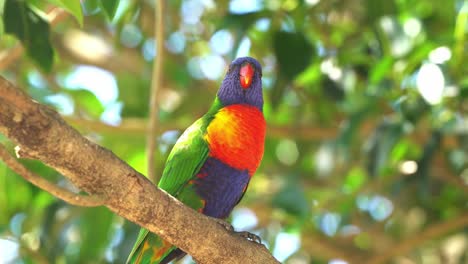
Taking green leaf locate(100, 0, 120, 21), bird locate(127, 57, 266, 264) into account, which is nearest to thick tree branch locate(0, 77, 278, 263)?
bird locate(127, 57, 266, 264)

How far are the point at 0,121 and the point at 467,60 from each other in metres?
2.75

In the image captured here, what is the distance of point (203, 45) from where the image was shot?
17.7ft

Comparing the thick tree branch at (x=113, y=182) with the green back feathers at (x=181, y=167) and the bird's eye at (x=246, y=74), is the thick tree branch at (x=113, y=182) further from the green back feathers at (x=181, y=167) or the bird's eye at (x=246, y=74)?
the bird's eye at (x=246, y=74)

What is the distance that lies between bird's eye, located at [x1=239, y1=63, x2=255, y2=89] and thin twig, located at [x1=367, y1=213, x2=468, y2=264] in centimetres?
170

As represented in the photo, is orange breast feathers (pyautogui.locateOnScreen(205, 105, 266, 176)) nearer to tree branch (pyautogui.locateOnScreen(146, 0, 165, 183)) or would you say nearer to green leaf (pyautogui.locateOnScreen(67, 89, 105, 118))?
tree branch (pyautogui.locateOnScreen(146, 0, 165, 183))

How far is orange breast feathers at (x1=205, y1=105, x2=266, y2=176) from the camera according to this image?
3.00 m

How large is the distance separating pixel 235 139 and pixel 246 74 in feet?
1.80

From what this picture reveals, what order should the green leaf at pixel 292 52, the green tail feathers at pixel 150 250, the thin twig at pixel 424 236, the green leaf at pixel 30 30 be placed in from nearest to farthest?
the green leaf at pixel 30 30, the green tail feathers at pixel 150 250, the green leaf at pixel 292 52, the thin twig at pixel 424 236

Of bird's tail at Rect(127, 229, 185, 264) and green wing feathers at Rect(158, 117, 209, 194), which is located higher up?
green wing feathers at Rect(158, 117, 209, 194)

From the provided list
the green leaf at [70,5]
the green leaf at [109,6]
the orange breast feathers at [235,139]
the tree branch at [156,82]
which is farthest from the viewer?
the tree branch at [156,82]

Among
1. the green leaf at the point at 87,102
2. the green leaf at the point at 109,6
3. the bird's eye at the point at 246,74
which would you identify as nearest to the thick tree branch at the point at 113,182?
the green leaf at the point at 109,6

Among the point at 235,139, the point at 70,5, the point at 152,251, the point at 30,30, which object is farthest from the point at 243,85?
the point at 70,5

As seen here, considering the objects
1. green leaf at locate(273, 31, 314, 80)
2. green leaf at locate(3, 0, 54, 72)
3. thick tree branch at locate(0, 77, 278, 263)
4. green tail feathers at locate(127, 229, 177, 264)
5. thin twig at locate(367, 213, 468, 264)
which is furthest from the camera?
thin twig at locate(367, 213, 468, 264)

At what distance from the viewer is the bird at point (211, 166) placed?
2.96m
